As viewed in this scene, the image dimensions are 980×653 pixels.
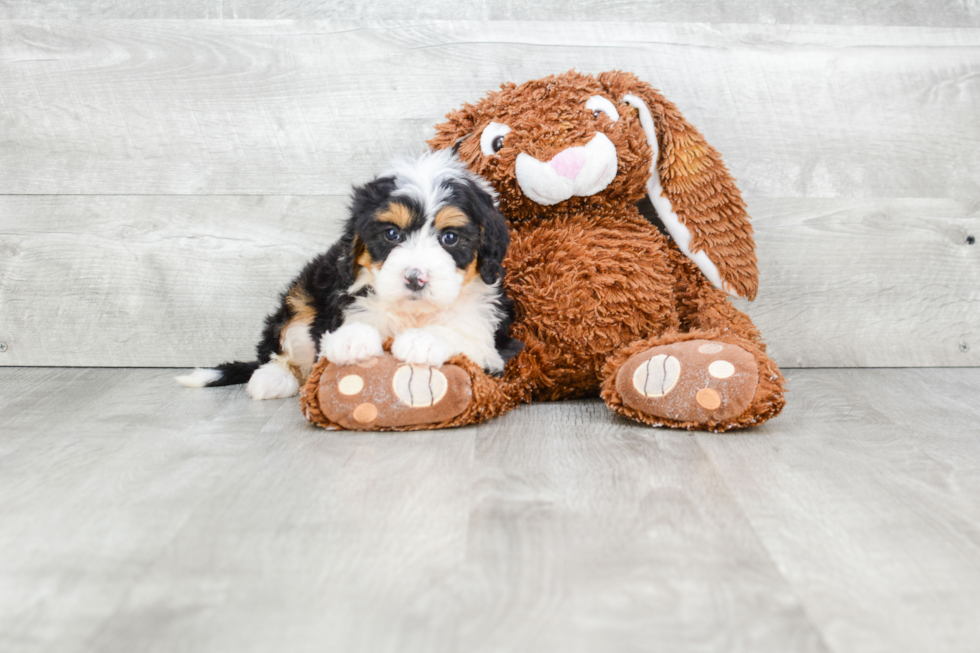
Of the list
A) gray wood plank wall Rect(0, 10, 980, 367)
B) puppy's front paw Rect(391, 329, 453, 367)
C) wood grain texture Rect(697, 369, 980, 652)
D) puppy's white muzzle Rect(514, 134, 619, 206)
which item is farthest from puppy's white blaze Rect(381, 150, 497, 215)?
wood grain texture Rect(697, 369, 980, 652)

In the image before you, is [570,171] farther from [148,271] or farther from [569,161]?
[148,271]

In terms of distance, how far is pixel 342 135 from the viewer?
2.30m

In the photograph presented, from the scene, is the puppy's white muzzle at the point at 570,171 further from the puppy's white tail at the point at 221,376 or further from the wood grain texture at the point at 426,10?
the puppy's white tail at the point at 221,376

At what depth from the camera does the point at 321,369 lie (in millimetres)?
1657

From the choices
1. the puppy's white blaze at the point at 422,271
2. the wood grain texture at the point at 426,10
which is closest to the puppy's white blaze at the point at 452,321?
the puppy's white blaze at the point at 422,271

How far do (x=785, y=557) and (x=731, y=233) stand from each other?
3.61 feet

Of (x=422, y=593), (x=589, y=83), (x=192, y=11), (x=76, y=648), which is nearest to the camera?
(x=76, y=648)

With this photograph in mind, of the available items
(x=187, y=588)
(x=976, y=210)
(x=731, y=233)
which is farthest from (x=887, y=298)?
(x=187, y=588)

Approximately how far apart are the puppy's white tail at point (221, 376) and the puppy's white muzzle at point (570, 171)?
34.1 inches

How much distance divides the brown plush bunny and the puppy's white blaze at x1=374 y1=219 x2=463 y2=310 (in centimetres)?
14

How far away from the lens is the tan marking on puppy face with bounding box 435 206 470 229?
5.28 ft

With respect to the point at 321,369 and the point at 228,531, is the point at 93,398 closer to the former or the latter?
the point at 321,369

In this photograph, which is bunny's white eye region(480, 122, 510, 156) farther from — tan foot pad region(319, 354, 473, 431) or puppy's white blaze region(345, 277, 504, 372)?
tan foot pad region(319, 354, 473, 431)

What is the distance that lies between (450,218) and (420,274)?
0.14 meters
